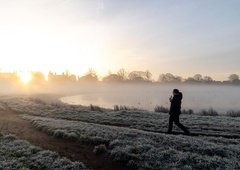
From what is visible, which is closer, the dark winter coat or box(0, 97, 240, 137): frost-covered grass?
the dark winter coat

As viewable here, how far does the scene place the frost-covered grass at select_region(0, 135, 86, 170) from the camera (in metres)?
11.7

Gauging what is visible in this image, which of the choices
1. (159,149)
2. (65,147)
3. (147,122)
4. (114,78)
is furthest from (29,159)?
(114,78)

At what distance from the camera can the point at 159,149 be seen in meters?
13.4

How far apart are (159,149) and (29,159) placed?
6008 millimetres

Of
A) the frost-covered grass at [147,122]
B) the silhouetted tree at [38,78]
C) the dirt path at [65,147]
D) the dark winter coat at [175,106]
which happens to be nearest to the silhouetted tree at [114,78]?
the silhouetted tree at [38,78]

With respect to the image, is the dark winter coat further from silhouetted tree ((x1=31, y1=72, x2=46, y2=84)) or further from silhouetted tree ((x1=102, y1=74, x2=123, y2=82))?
silhouetted tree ((x1=31, y1=72, x2=46, y2=84))

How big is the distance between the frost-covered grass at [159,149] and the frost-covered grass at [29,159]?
2.38 meters

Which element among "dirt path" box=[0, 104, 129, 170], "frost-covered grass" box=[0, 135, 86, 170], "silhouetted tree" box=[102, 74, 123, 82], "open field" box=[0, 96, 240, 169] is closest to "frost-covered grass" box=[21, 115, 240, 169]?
"open field" box=[0, 96, 240, 169]

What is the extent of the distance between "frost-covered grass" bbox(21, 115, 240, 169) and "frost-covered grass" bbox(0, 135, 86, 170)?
238cm

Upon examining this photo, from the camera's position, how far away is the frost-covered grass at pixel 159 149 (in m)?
11.8

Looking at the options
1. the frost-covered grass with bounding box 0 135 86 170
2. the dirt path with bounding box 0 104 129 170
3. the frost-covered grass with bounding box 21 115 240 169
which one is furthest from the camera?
the dirt path with bounding box 0 104 129 170

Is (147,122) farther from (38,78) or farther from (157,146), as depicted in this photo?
(38,78)

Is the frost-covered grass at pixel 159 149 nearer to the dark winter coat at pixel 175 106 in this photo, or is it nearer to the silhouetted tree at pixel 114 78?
the dark winter coat at pixel 175 106

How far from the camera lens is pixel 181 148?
1394 centimetres
